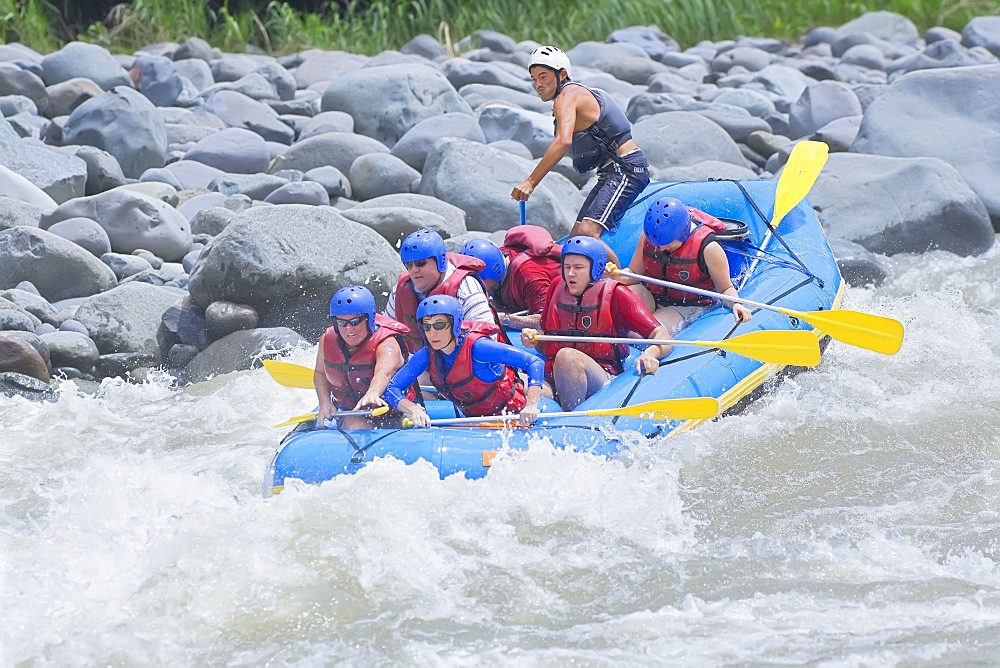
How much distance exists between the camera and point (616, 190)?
724cm

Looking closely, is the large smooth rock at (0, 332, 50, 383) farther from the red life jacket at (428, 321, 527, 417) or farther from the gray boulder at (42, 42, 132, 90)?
the gray boulder at (42, 42, 132, 90)

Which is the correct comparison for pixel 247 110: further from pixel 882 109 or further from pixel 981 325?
pixel 981 325

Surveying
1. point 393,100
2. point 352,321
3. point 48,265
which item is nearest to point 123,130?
point 393,100

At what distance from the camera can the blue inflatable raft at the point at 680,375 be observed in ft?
17.1

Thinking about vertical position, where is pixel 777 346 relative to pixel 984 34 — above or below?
above

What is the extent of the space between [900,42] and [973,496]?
1305 centimetres

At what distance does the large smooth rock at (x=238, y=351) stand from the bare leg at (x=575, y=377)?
7.76ft

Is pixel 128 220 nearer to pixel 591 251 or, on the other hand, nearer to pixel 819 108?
pixel 591 251

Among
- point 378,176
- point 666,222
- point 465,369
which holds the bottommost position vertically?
point 378,176

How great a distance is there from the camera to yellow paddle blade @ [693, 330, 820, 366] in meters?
5.82

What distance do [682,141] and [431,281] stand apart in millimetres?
Result: 5610

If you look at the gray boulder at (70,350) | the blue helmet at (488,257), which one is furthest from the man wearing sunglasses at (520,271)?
the gray boulder at (70,350)

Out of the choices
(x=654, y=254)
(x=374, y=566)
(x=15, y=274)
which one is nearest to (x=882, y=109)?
(x=654, y=254)

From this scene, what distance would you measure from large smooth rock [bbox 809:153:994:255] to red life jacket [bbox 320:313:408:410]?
17.1 ft
